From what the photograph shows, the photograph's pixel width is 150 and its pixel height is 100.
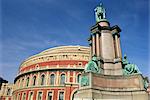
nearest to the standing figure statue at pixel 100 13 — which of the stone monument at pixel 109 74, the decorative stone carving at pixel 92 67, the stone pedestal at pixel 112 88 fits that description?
the stone monument at pixel 109 74

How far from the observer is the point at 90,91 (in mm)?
10555

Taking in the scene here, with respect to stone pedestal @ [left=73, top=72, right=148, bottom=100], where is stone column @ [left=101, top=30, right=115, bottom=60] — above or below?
above

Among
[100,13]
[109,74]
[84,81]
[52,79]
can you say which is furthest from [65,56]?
[84,81]

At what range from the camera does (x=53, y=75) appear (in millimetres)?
43406

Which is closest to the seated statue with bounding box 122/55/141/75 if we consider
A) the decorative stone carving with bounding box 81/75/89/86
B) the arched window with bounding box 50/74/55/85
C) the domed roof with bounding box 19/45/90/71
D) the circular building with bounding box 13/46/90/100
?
the decorative stone carving with bounding box 81/75/89/86

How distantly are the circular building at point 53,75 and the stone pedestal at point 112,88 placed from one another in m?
26.3

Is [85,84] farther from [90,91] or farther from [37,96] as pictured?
[37,96]

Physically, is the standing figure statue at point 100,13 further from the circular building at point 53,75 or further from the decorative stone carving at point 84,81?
the circular building at point 53,75

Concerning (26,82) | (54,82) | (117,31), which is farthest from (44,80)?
(117,31)

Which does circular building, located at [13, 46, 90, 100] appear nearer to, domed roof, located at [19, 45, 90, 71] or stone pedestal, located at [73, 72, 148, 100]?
domed roof, located at [19, 45, 90, 71]

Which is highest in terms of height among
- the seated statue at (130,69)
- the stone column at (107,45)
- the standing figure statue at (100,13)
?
the standing figure statue at (100,13)

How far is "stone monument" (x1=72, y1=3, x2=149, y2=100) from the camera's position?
1101cm

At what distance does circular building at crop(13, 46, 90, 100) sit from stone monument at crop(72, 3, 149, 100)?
24882 mm

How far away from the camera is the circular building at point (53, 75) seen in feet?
134
